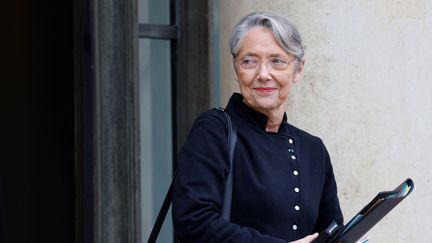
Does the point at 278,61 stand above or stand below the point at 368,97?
above

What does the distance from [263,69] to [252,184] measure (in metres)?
0.34

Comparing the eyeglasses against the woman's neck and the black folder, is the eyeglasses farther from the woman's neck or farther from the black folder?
A: the black folder

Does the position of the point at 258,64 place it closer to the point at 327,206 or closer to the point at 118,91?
the point at 327,206

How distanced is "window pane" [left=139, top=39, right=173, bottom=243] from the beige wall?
993 millimetres

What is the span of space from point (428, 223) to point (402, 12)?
0.88 metres

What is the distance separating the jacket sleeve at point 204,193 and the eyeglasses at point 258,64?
0.75 feet

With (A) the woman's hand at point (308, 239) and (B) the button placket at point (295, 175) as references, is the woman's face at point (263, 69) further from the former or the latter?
(A) the woman's hand at point (308, 239)

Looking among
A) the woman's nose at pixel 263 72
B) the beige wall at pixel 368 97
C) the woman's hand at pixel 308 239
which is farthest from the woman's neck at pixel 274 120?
the beige wall at pixel 368 97

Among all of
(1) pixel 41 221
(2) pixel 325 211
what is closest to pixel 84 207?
(1) pixel 41 221

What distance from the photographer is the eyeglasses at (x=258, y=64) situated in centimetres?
343

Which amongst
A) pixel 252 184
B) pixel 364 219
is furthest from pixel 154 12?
pixel 364 219

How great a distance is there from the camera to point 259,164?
3.38 meters

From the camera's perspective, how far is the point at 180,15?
222 inches

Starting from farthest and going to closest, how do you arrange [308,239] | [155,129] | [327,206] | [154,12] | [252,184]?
[155,129] → [154,12] → [327,206] → [252,184] → [308,239]
